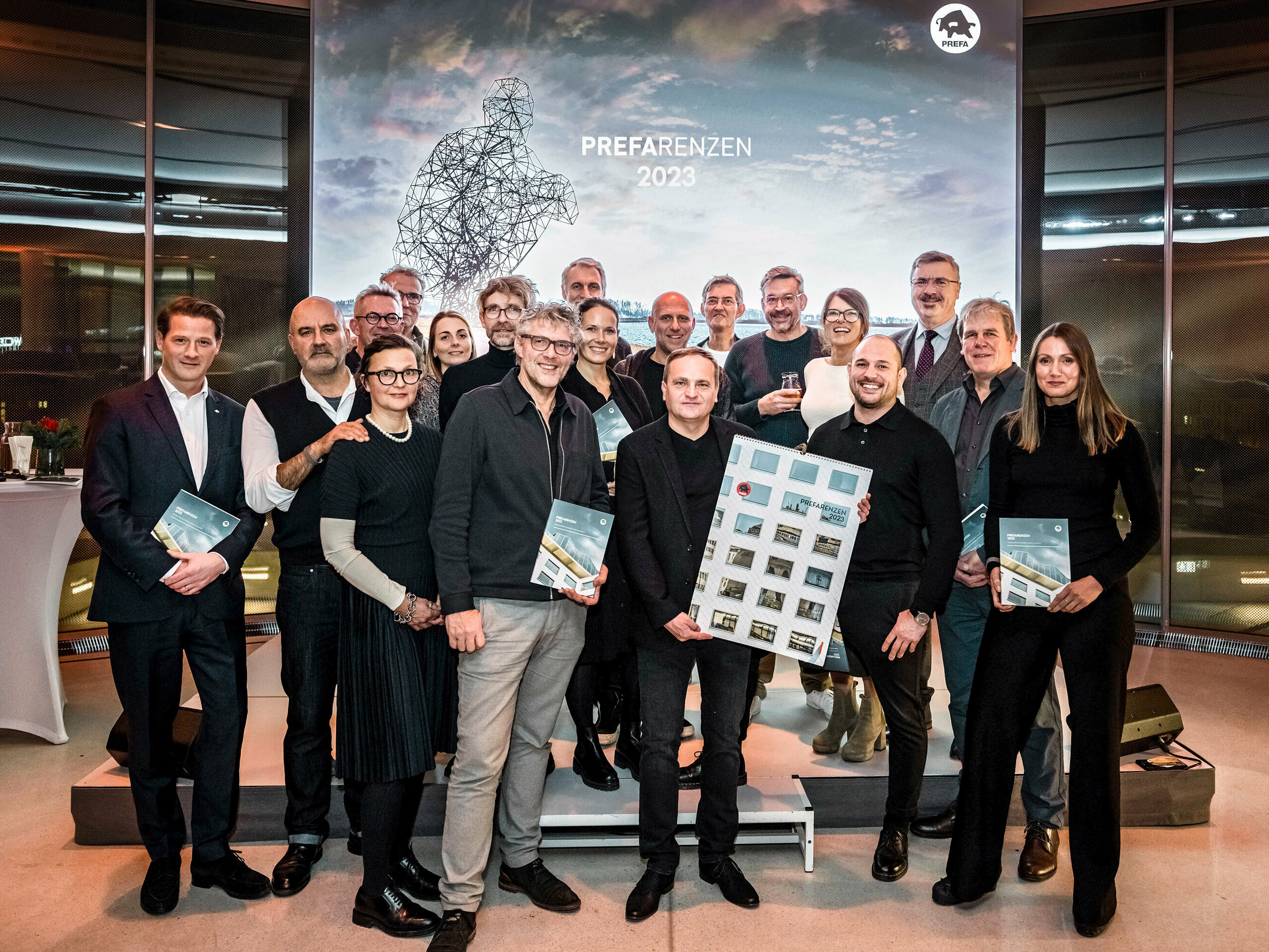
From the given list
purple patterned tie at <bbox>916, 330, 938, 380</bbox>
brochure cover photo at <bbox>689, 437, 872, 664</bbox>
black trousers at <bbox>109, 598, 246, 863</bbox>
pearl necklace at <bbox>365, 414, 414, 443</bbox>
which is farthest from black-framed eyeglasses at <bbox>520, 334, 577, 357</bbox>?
purple patterned tie at <bbox>916, 330, 938, 380</bbox>

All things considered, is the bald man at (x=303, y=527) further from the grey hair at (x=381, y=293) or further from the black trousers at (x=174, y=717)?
the grey hair at (x=381, y=293)

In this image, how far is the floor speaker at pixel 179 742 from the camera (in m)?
3.29

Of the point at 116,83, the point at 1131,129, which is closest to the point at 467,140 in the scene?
the point at 116,83

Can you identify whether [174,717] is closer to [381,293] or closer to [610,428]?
[610,428]

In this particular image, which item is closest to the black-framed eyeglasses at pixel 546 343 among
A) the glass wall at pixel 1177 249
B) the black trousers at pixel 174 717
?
the black trousers at pixel 174 717

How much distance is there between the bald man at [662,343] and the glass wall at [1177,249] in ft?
11.3

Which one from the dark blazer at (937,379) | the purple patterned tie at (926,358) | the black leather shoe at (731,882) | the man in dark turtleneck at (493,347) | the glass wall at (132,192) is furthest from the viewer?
the glass wall at (132,192)

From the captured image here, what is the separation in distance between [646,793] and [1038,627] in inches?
49.8

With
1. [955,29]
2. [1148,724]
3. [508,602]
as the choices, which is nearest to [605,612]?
[508,602]

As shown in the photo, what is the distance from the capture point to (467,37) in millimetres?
6062

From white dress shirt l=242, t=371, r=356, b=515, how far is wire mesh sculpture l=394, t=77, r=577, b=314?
3231 millimetres

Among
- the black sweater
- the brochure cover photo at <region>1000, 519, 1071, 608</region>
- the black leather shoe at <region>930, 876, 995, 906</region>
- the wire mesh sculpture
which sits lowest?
the black leather shoe at <region>930, 876, 995, 906</region>

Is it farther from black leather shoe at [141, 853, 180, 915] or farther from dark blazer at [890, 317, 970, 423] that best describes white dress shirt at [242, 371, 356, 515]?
dark blazer at [890, 317, 970, 423]

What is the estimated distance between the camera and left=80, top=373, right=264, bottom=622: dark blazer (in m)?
2.75
